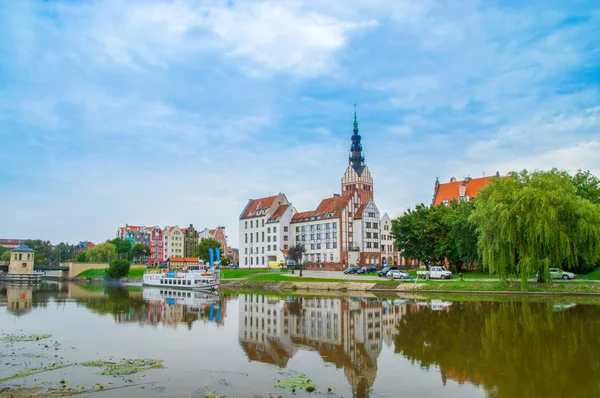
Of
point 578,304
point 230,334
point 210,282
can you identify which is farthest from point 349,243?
point 230,334

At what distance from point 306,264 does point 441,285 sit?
41.9 m

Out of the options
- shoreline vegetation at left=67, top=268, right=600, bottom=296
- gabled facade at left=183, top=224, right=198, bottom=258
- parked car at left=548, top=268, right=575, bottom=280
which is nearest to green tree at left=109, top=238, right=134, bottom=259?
gabled facade at left=183, top=224, right=198, bottom=258

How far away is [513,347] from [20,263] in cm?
12110

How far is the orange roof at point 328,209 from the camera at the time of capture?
304ft

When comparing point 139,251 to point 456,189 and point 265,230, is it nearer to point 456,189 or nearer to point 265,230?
point 265,230

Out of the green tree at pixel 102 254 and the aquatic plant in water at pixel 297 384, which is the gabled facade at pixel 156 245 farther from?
the aquatic plant in water at pixel 297 384

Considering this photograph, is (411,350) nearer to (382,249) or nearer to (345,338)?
(345,338)

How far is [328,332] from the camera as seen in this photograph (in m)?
26.0

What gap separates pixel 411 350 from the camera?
20.7m

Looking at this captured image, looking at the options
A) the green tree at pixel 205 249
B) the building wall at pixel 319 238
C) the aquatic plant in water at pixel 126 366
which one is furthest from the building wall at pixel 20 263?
the aquatic plant in water at pixel 126 366

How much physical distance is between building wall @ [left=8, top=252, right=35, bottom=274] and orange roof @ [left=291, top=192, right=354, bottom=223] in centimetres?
6499

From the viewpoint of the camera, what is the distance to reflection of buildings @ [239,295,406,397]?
60.9 ft

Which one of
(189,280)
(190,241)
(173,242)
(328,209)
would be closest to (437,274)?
(189,280)

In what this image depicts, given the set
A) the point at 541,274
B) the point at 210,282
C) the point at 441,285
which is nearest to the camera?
the point at 541,274
